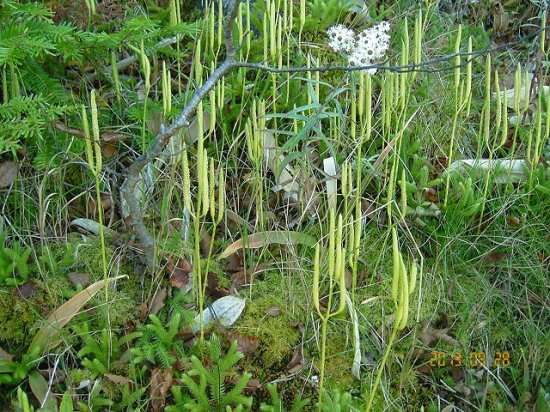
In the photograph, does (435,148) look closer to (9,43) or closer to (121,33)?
(121,33)

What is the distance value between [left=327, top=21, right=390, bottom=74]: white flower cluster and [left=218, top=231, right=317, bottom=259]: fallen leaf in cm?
90

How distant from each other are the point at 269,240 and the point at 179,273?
349 mm

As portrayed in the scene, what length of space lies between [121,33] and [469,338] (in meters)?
1.63

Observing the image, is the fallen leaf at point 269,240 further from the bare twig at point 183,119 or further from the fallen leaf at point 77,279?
the fallen leaf at point 77,279

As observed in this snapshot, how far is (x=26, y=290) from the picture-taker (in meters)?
2.22

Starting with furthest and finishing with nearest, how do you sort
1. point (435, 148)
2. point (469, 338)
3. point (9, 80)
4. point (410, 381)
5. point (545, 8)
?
1. point (545, 8)
2. point (435, 148)
3. point (9, 80)
4. point (469, 338)
5. point (410, 381)

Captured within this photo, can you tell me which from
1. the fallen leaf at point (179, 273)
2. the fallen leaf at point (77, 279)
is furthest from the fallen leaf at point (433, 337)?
the fallen leaf at point (77, 279)

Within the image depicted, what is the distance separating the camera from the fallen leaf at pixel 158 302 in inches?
A: 89.1

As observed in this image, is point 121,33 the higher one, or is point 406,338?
point 121,33

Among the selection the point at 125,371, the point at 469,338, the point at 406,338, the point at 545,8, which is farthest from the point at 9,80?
the point at 545,8

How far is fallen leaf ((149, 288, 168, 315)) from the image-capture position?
2.26 metres

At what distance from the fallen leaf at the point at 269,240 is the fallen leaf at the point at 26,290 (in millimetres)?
640

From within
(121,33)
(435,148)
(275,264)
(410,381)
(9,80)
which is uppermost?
(121,33)

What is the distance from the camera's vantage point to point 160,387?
2018 millimetres
